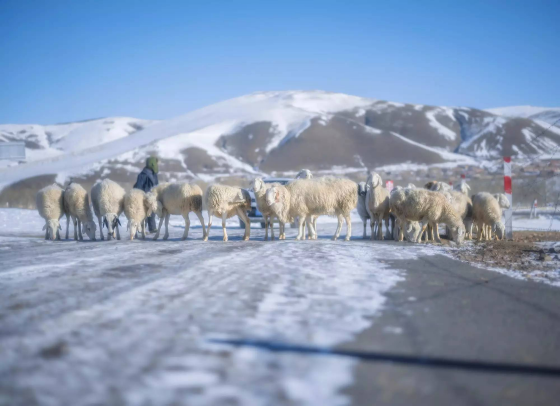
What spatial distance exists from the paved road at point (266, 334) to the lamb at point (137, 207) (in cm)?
577

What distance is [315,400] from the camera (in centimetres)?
225

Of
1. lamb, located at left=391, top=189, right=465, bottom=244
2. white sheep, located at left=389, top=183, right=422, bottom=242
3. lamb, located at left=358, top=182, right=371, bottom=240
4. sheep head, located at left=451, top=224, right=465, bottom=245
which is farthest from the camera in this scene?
lamb, located at left=358, top=182, right=371, bottom=240

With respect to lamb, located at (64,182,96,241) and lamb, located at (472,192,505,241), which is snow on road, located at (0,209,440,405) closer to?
lamb, located at (64,182,96,241)

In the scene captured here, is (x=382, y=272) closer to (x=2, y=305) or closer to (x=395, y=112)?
(x=2, y=305)

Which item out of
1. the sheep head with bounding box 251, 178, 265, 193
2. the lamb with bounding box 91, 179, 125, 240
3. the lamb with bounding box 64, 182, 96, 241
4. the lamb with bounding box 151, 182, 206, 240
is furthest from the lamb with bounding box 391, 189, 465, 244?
the lamb with bounding box 64, 182, 96, 241

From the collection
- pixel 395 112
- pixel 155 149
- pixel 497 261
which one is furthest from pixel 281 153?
pixel 497 261

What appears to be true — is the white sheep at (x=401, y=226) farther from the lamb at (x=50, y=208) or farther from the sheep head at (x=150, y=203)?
the lamb at (x=50, y=208)

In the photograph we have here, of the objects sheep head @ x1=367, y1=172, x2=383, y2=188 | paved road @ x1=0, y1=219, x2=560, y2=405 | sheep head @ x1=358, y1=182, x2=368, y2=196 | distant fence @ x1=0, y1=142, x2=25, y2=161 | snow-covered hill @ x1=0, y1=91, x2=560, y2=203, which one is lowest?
paved road @ x1=0, y1=219, x2=560, y2=405

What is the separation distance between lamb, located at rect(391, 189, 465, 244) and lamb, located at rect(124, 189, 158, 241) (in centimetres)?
636

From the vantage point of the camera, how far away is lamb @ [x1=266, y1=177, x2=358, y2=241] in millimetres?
11305

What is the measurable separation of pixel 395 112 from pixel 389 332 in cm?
15407

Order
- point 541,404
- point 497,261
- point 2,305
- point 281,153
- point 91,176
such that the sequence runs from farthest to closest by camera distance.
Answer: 1. point 281,153
2. point 91,176
3. point 497,261
4. point 2,305
5. point 541,404

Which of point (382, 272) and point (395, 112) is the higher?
point (395, 112)

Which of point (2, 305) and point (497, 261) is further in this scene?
point (497, 261)
